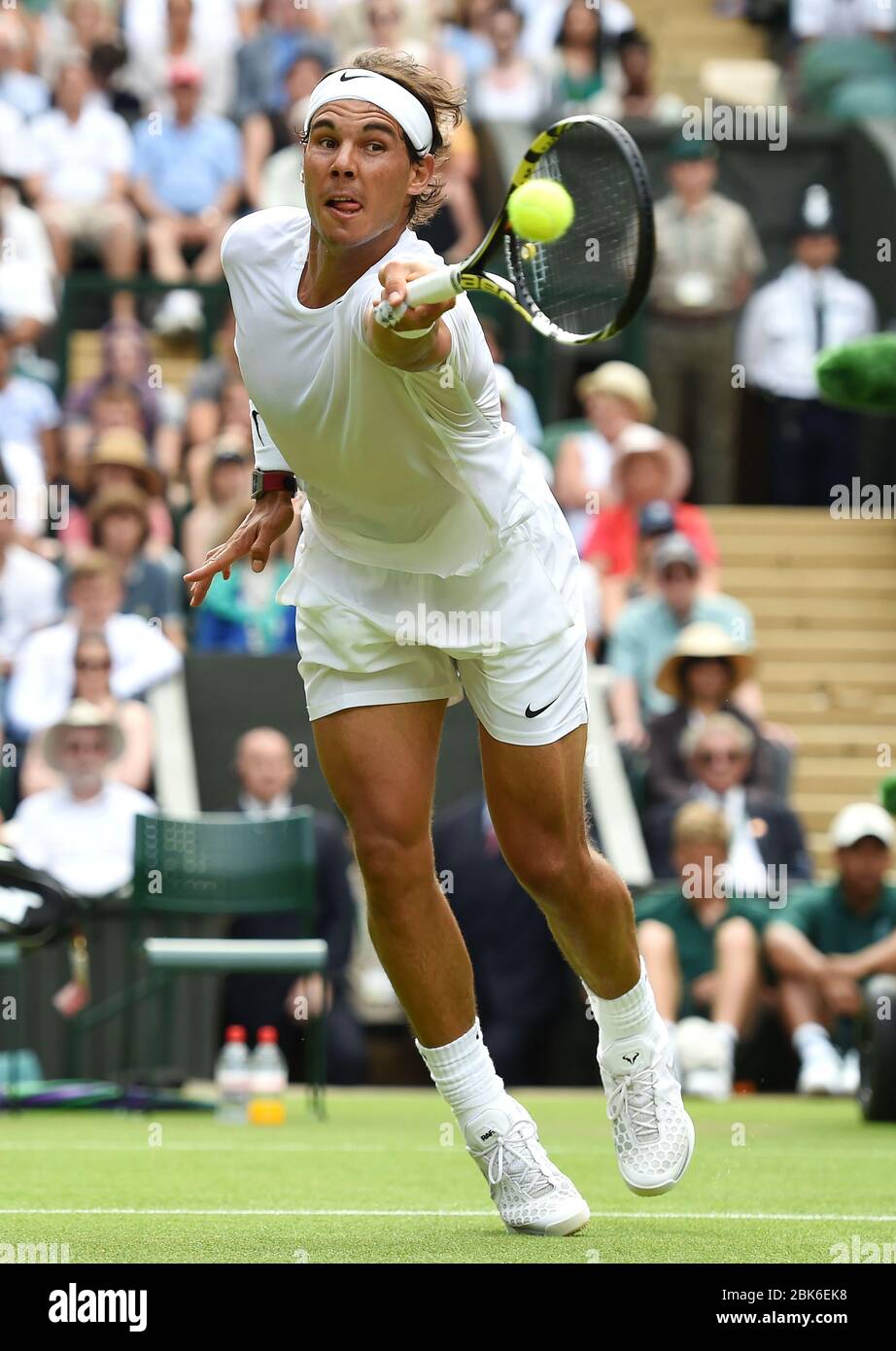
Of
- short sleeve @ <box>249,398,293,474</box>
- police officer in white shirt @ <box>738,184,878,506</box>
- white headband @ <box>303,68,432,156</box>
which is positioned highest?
police officer in white shirt @ <box>738,184,878,506</box>

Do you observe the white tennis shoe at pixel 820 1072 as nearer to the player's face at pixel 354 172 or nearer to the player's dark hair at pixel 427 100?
the player's dark hair at pixel 427 100

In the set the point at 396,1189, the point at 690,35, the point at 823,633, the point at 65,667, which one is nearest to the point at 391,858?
the point at 396,1189

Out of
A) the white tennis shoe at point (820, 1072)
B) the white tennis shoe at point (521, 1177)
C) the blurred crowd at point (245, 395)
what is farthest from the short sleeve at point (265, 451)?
the white tennis shoe at point (820, 1072)

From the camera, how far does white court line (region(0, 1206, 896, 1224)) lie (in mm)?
5504

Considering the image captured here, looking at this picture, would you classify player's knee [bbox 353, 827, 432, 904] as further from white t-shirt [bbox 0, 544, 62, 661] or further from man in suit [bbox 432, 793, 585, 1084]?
white t-shirt [bbox 0, 544, 62, 661]

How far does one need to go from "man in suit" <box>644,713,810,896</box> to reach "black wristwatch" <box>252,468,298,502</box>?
6.12 m

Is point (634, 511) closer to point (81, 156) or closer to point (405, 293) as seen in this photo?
point (81, 156)

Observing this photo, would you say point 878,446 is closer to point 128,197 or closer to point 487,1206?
point 128,197

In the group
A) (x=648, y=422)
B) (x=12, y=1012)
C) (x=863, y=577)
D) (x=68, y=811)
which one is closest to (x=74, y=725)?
(x=68, y=811)

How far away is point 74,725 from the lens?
36.7 ft

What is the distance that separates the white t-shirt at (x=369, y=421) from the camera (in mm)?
4633

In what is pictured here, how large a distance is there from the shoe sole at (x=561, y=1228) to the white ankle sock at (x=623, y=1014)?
0.37m

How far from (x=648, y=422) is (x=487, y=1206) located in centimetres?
875

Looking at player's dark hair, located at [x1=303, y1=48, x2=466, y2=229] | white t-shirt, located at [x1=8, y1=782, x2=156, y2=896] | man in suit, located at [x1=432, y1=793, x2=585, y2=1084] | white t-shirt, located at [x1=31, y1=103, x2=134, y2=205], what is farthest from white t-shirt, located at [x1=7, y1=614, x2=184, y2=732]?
player's dark hair, located at [x1=303, y1=48, x2=466, y2=229]
